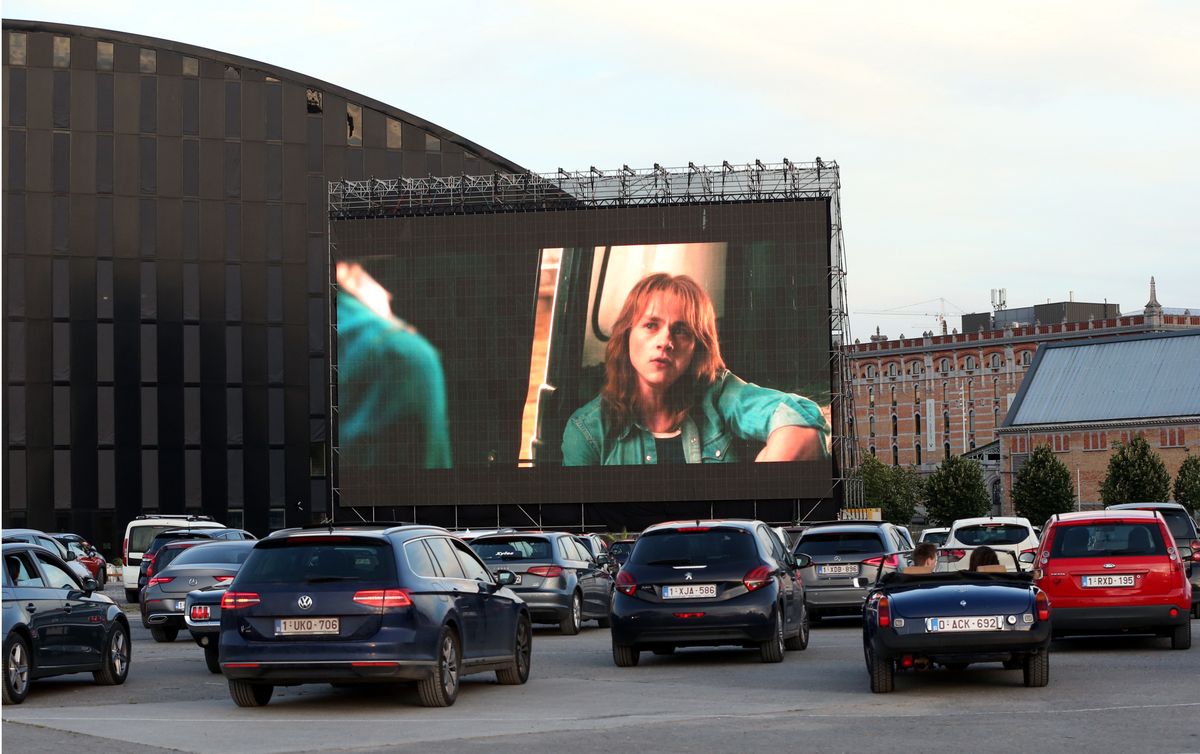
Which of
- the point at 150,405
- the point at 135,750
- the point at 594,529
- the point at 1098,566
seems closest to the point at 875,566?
the point at 1098,566

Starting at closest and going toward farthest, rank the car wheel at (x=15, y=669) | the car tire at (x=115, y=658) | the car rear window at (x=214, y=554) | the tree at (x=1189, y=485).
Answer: the car wheel at (x=15, y=669) < the car tire at (x=115, y=658) < the car rear window at (x=214, y=554) < the tree at (x=1189, y=485)

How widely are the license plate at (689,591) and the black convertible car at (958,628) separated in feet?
9.00

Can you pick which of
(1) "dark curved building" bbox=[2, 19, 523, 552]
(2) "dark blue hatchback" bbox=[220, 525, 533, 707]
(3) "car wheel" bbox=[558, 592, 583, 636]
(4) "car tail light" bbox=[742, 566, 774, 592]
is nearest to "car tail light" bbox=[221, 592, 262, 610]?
(2) "dark blue hatchback" bbox=[220, 525, 533, 707]

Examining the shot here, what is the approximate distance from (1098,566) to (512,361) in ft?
161

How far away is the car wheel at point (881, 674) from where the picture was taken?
14.9 metres

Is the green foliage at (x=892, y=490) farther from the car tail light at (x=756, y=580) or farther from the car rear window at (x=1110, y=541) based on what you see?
the car tail light at (x=756, y=580)

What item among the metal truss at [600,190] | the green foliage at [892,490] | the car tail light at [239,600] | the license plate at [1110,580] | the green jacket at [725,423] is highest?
the metal truss at [600,190]

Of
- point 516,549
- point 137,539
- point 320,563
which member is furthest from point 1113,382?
point 320,563

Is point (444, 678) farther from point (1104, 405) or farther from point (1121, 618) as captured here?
point (1104, 405)

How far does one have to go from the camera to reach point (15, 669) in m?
15.2

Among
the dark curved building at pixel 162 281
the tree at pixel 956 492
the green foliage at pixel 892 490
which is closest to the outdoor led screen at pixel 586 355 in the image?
the dark curved building at pixel 162 281

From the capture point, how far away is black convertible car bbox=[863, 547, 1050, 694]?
14680 millimetres

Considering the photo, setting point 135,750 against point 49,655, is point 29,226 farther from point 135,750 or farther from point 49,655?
point 135,750

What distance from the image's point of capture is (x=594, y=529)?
6688 cm
